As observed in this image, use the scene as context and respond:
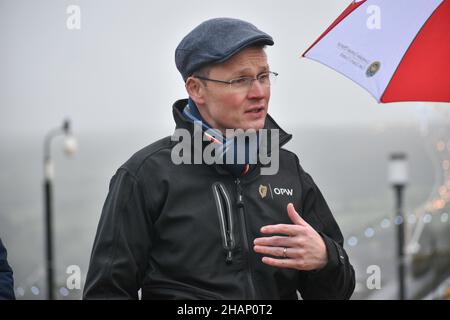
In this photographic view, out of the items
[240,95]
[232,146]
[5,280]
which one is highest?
[240,95]

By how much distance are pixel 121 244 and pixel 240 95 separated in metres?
0.51

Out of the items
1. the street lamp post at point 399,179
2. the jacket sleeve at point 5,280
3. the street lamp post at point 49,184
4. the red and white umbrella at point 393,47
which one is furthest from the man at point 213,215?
the street lamp post at point 399,179

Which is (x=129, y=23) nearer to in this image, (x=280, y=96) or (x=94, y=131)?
(x=280, y=96)

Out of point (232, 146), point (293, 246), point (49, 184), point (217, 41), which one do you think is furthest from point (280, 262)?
point (49, 184)

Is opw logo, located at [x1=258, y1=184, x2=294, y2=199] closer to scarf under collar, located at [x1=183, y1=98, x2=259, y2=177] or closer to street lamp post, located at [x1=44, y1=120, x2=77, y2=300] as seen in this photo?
scarf under collar, located at [x1=183, y1=98, x2=259, y2=177]

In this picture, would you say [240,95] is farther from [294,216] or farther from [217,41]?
[294,216]

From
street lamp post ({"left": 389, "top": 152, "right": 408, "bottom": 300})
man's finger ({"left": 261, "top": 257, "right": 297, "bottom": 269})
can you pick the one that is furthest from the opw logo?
street lamp post ({"left": 389, "top": 152, "right": 408, "bottom": 300})

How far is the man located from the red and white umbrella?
505 millimetres

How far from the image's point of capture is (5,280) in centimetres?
200

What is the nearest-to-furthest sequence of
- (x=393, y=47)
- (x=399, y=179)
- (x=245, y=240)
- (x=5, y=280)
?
(x=245, y=240) < (x=5, y=280) < (x=393, y=47) < (x=399, y=179)

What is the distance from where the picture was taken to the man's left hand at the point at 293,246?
1.77m
